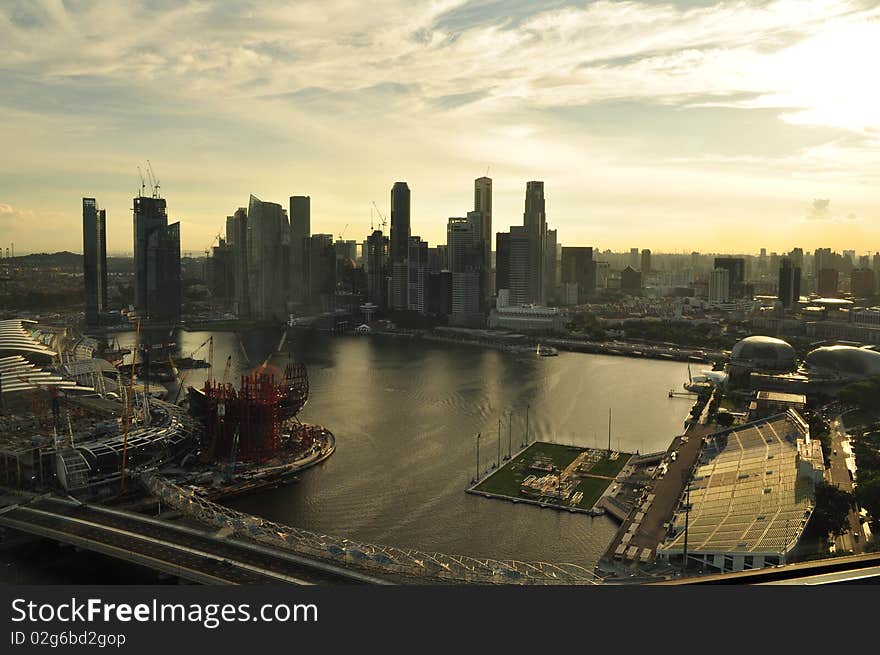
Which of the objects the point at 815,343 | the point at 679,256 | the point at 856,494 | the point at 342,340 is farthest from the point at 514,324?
the point at 679,256

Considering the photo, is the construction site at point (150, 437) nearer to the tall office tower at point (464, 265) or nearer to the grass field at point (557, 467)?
the grass field at point (557, 467)

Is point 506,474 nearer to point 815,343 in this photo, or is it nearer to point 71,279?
point 815,343

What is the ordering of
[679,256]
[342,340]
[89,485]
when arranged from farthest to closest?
1. [679,256]
2. [342,340]
3. [89,485]

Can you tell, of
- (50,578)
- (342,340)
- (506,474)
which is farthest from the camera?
(342,340)

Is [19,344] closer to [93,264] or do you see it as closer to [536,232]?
[93,264]

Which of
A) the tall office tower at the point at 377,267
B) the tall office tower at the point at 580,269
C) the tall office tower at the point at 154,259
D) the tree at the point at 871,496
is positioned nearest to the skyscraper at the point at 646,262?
the tall office tower at the point at 580,269
